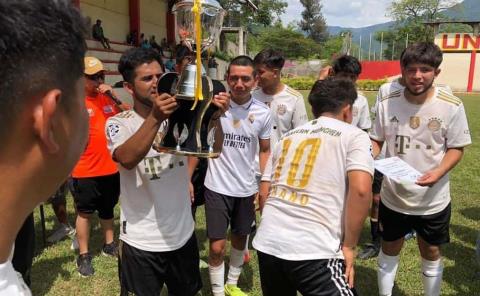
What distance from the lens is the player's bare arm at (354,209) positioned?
2.17 m

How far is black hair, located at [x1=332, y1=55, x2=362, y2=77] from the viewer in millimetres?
4492

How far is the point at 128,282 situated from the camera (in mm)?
2473

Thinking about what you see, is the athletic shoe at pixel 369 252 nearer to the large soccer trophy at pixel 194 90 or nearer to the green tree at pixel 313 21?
the large soccer trophy at pixel 194 90

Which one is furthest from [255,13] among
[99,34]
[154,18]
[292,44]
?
[99,34]

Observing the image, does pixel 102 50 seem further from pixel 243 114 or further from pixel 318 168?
pixel 318 168

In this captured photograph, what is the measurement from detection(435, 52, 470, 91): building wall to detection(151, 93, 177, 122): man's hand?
40999 millimetres

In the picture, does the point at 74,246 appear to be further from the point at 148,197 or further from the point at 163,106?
the point at 163,106

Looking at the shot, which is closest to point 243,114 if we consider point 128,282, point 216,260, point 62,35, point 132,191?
point 216,260

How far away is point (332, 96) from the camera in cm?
235

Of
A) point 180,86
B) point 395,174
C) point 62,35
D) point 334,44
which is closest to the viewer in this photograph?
point 62,35

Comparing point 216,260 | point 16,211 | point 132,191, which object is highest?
point 16,211

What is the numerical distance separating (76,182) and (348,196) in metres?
2.87

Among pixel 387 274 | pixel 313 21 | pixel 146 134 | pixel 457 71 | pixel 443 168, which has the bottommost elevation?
pixel 387 274

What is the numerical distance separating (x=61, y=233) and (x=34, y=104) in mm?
4393
